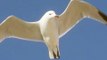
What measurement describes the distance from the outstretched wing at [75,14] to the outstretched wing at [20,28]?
0.70 meters

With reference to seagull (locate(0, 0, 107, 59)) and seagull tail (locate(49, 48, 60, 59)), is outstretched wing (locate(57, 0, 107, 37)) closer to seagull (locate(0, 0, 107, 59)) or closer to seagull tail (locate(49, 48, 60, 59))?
seagull (locate(0, 0, 107, 59))

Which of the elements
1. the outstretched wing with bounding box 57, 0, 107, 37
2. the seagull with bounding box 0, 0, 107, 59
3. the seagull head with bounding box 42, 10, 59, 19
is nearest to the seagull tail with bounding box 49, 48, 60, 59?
the seagull with bounding box 0, 0, 107, 59

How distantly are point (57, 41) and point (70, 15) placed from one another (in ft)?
4.48

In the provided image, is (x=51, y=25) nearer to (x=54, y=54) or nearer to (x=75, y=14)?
(x=54, y=54)

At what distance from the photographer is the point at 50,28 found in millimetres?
15328

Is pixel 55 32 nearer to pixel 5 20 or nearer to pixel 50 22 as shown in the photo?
pixel 50 22

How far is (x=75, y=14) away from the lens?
16.3 metres

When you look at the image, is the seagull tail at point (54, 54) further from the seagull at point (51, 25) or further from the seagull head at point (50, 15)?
the seagull head at point (50, 15)

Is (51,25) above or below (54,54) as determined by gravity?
above

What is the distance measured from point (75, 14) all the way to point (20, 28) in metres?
1.63

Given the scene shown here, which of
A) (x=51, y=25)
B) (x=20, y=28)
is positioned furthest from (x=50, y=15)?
(x=20, y=28)

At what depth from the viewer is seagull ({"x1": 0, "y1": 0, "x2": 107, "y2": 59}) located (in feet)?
49.9

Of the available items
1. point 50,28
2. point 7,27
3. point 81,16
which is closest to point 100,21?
point 81,16

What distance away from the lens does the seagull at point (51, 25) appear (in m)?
15.2
